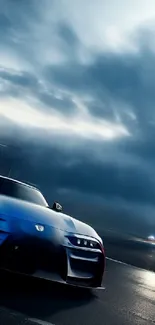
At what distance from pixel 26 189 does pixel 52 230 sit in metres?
1.99

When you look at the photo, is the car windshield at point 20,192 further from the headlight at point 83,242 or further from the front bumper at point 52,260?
the front bumper at point 52,260

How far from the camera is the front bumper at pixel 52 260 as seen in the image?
484cm

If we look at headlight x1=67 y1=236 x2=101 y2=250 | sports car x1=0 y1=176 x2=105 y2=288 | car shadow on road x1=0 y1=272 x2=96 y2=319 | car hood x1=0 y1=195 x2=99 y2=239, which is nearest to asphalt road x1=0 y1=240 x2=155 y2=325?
car shadow on road x1=0 y1=272 x2=96 y2=319

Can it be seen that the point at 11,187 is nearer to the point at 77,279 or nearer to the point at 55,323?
the point at 77,279

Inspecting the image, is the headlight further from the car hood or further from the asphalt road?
the asphalt road

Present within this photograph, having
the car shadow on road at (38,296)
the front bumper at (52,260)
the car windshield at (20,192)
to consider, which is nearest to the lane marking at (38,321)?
the car shadow on road at (38,296)

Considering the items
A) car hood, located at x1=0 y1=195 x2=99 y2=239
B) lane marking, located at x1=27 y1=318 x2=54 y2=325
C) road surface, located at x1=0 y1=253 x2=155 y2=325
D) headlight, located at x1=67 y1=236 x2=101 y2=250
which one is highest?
car hood, located at x1=0 y1=195 x2=99 y2=239

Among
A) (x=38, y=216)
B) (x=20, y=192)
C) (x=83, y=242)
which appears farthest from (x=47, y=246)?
(x=20, y=192)

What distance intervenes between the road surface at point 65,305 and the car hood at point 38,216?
0.92 meters

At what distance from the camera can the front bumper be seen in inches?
191

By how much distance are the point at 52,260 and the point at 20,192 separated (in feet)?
6.55

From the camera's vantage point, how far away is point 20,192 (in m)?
6.77

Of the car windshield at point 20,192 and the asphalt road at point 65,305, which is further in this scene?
the car windshield at point 20,192

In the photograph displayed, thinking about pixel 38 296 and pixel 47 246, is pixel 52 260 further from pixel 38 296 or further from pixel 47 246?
pixel 38 296
